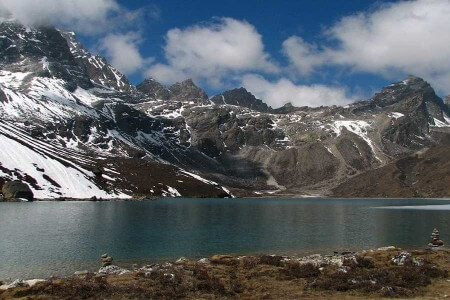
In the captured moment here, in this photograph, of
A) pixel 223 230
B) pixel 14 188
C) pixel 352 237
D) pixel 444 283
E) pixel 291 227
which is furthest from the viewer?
pixel 14 188

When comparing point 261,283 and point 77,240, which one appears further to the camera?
point 77,240

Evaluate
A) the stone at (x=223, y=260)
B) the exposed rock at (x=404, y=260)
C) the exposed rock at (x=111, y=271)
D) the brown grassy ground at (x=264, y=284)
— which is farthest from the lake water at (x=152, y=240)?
the exposed rock at (x=404, y=260)

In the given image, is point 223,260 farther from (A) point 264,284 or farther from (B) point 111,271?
(A) point 264,284

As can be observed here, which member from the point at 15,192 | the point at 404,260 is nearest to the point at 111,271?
the point at 404,260

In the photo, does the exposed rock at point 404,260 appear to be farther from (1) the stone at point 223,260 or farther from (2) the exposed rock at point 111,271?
(2) the exposed rock at point 111,271

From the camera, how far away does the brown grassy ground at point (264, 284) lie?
1356 inches

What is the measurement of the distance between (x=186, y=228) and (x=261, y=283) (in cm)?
6549

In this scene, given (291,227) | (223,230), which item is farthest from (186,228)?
(291,227)

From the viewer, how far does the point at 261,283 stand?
1571 inches

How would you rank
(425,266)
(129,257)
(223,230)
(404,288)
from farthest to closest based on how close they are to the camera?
(223,230) → (129,257) → (425,266) → (404,288)

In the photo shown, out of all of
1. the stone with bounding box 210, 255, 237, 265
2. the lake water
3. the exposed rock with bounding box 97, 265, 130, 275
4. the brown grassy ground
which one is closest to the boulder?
the lake water

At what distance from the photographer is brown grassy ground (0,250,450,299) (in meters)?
34.4

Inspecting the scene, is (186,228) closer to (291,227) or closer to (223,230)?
(223,230)

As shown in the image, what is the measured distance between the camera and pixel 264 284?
39500 mm
